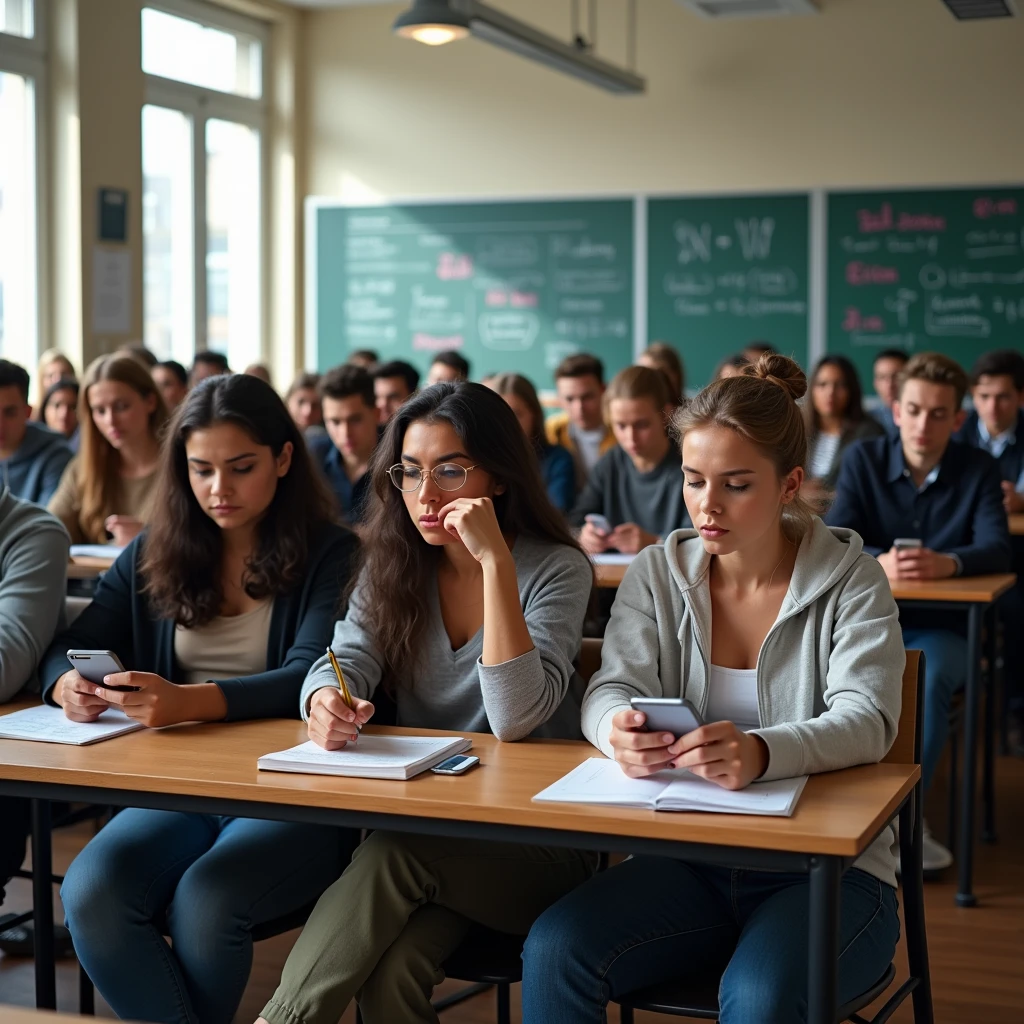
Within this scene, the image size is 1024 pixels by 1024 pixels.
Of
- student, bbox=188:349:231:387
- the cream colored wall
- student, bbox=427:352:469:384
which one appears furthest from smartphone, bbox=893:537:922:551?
the cream colored wall

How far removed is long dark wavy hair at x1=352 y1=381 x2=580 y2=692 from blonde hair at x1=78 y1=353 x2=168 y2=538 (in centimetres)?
193

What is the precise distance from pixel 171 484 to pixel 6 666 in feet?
1.42

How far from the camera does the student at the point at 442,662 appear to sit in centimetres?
193

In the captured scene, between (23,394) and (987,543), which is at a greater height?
(23,394)

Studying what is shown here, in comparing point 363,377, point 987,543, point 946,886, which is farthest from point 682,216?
point 946,886

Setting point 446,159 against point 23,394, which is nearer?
point 23,394

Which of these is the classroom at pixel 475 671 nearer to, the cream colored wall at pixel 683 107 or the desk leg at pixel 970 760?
the desk leg at pixel 970 760

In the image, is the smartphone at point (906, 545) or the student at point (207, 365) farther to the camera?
the student at point (207, 365)

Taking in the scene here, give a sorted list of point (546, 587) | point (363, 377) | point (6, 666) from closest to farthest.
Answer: point (546, 587)
point (6, 666)
point (363, 377)

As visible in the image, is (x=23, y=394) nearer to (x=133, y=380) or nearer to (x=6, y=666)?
(x=133, y=380)

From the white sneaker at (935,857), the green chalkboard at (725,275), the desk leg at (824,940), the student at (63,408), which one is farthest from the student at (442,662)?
the green chalkboard at (725,275)

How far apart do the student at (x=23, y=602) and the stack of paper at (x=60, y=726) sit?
0.55 ft

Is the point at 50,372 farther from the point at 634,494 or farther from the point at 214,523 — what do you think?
the point at 214,523

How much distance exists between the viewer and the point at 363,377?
4.74 metres
